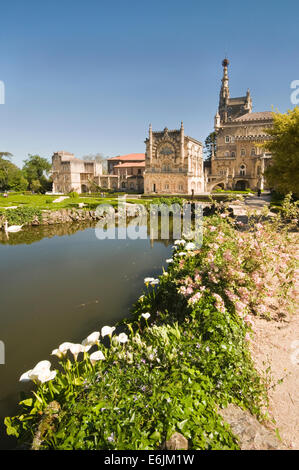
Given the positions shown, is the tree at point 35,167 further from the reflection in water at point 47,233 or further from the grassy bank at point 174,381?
the grassy bank at point 174,381

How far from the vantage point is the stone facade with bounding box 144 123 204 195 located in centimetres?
4341

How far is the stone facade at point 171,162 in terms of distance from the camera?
43.4m

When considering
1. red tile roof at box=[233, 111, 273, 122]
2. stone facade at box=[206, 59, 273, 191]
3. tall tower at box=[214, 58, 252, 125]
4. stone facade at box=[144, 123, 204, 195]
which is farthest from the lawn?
tall tower at box=[214, 58, 252, 125]

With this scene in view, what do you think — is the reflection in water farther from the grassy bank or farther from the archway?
the archway

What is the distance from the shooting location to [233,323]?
405 cm

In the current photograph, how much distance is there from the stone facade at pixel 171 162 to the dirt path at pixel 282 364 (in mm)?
40561

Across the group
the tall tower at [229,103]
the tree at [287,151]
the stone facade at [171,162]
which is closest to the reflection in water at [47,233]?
the tree at [287,151]

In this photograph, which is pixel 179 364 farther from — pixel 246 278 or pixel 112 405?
pixel 246 278

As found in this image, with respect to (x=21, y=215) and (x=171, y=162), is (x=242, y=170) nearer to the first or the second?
(x=171, y=162)

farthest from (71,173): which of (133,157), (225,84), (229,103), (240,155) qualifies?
(225,84)

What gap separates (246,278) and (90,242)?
1211 centimetres

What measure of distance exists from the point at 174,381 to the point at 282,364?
7.60 ft

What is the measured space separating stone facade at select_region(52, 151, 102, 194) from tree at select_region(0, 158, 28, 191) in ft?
27.0

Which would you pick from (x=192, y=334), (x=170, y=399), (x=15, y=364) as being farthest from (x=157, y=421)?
(x=15, y=364)
